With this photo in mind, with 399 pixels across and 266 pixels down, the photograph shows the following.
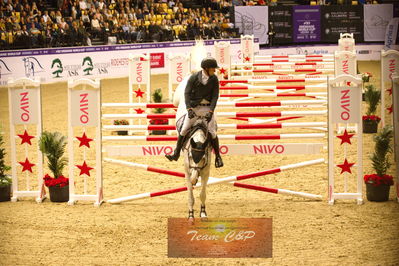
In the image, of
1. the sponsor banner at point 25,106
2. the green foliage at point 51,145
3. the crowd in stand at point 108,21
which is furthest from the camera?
the crowd in stand at point 108,21

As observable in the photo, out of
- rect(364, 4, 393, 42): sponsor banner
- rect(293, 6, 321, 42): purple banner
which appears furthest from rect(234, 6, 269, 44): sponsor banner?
rect(364, 4, 393, 42): sponsor banner

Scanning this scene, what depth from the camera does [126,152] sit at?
938cm

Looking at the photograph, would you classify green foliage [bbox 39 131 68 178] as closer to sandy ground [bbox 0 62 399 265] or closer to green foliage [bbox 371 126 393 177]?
sandy ground [bbox 0 62 399 265]

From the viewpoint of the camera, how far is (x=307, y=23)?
33.1 m

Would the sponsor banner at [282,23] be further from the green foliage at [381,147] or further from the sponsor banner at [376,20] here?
the green foliage at [381,147]

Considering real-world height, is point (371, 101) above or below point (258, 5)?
below

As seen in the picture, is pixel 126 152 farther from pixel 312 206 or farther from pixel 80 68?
pixel 80 68

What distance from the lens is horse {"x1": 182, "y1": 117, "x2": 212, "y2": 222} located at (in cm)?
771

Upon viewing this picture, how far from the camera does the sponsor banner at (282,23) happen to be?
32.6m

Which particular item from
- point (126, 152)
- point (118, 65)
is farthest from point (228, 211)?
point (118, 65)

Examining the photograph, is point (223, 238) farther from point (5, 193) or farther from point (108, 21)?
point (108, 21)

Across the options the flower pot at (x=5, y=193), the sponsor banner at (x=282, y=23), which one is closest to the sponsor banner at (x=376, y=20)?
the sponsor banner at (x=282, y=23)

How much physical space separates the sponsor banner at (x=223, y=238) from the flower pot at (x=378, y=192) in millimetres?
2735

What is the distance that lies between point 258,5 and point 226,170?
916 inches
